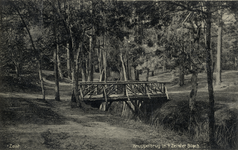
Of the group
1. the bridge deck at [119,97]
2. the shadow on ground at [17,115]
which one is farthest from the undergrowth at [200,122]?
the shadow on ground at [17,115]

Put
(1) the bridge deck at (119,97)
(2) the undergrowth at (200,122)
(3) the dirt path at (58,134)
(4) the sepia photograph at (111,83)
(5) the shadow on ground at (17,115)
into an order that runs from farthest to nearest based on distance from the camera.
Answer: (1) the bridge deck at (119,97)
(2) the undergrowth at (200,122)
(4) the sepia photograph at (111,83)
(5) the shadow on ground at (17,115)
(3) the dirt path at (58,134)

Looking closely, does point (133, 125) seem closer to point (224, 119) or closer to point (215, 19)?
point (224, 119)

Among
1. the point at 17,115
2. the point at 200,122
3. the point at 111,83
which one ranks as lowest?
the point at 200,122

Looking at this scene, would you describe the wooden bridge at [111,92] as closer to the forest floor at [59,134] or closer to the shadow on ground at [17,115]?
the forest floor at [59,134]

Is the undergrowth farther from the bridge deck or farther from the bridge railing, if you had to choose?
the bridge railing

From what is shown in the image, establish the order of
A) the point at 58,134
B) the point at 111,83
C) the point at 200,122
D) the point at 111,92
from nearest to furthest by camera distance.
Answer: the point at 58,134 < the point at 200,122 < the point at 111,92 < the point at 111,83

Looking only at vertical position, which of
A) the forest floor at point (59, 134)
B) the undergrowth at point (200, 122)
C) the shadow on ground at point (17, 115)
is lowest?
the undergrowth at point (200, 122)

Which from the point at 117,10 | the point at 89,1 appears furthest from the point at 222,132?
the point at 89,1

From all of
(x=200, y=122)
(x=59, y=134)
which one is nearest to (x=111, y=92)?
(x=200, y=122)

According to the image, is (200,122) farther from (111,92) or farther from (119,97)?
(111,92)

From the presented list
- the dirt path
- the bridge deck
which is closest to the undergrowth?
the bridge deck

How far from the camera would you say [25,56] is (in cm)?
902

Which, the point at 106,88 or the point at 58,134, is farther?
the point at 106,88

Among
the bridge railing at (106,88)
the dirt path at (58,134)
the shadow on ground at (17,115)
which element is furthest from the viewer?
the bridge railing at (106,88)
